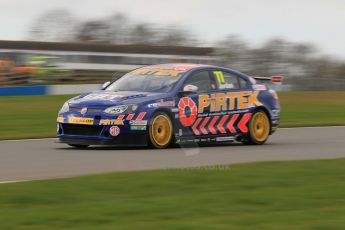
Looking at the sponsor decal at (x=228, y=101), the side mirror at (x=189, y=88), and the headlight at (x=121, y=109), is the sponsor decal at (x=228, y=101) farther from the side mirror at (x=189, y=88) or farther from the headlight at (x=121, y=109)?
the headlight at (x=121, y=109)

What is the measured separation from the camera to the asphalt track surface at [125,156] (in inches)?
394

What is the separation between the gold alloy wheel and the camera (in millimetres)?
14195

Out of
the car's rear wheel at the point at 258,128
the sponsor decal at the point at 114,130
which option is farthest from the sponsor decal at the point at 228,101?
the sponsor decal at the point at 114,130

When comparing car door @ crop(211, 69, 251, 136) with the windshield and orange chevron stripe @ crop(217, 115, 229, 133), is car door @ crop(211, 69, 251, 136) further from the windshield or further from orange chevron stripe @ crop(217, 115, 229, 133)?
the windshield

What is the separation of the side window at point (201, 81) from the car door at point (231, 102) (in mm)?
143

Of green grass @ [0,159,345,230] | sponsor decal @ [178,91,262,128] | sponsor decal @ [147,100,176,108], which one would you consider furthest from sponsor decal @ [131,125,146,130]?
green grass @ [0,159,345,230]

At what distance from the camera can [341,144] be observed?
14734 mm

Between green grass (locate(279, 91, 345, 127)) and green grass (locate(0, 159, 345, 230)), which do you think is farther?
green grass (locate(279, 91, 345, 127))

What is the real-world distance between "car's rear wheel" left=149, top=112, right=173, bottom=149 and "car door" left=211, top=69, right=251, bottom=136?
A: 1200 millimetres

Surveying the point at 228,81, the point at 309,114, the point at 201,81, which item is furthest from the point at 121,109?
the point at 309,114

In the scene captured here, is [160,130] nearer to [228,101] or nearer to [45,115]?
[228,101]

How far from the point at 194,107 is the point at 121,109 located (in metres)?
1.48

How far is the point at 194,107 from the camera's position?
13117 mm

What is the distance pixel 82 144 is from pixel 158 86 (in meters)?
1.68
